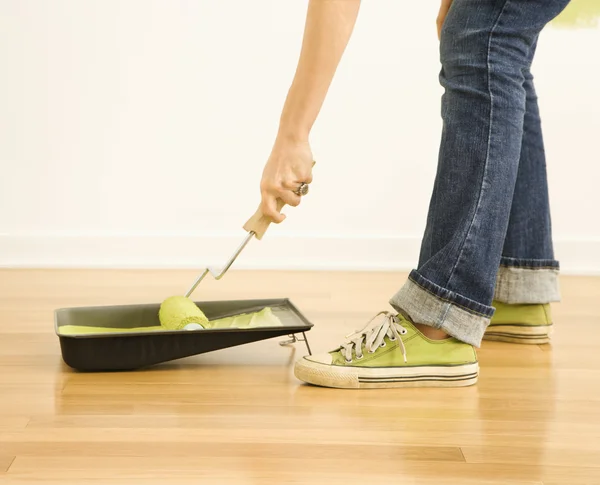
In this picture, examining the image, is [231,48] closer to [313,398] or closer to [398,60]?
[398,60]

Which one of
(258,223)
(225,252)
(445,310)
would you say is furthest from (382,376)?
(225,252)

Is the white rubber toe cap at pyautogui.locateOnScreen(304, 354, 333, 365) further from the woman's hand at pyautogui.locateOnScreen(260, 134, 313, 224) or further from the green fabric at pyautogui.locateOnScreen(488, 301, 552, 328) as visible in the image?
the green fabric at pyautogui.locateOnScreen(488, 301, 552, 328)

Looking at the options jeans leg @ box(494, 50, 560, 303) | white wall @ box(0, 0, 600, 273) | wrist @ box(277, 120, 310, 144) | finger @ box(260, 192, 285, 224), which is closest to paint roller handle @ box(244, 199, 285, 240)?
finger @ box(260, 192, 285, 224)

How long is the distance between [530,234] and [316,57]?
0.62m

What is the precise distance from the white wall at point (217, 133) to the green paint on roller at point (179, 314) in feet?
3.80

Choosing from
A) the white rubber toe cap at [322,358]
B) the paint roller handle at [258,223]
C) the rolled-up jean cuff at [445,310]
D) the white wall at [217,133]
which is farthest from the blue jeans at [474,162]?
the white wall at [217,133]

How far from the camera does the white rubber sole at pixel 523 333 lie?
1.61 metres

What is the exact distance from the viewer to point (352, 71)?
256cm

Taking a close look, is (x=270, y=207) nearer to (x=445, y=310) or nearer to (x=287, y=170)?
(x=287, y=170)

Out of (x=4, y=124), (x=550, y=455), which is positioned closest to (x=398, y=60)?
(x=4, y=124)

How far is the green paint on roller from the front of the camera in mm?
1396

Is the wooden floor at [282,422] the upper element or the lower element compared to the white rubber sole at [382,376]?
lower

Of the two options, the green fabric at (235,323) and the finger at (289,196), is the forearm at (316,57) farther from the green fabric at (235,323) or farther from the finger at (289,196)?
the green fabric at (235,323)

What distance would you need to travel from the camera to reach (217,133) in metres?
2.57
